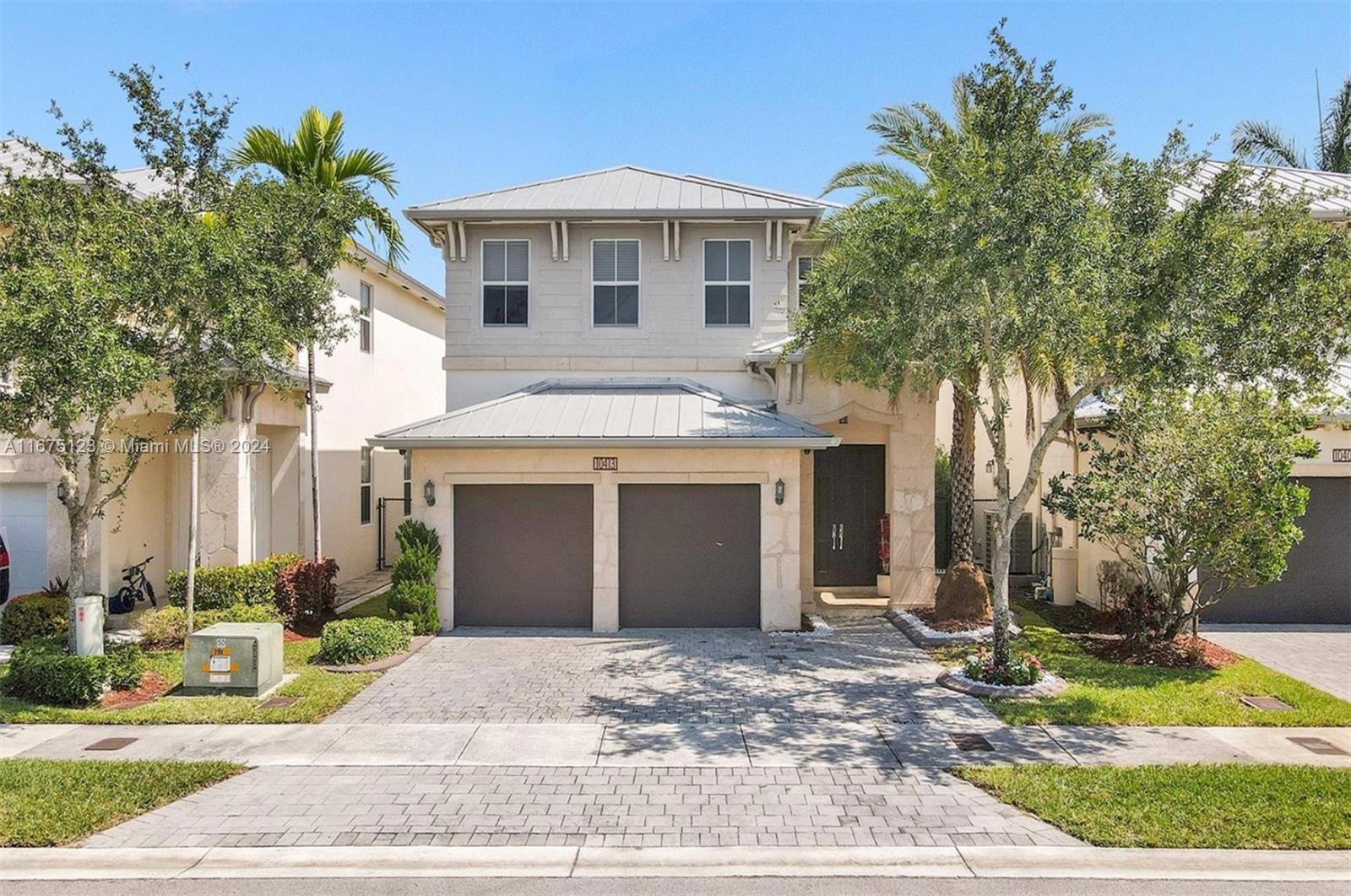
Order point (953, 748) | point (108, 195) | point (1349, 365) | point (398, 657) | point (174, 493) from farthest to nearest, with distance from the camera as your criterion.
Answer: point (174, 493), point (1349, 365), point (398, 657), point (108, 195), point (953, 748)

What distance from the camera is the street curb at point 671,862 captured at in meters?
6.07

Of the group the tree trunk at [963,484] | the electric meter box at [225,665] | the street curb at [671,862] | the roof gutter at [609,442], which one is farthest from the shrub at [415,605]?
the tree trunk at [963,484]

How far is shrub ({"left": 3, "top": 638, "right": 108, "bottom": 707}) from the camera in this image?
9.77 m

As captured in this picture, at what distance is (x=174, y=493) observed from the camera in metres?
16.6

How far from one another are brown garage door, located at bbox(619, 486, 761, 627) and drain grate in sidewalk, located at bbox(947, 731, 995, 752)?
5.71 meters

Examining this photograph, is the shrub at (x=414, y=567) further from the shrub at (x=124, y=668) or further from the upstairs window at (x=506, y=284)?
the upstairs window at (x=506, y=284)

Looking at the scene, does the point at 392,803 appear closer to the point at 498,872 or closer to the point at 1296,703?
the point at 498,872

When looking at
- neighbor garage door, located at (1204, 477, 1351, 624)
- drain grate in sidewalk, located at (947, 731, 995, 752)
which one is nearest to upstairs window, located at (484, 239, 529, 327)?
drain grate in sidewalk, located at (947, 731, 995, 752)

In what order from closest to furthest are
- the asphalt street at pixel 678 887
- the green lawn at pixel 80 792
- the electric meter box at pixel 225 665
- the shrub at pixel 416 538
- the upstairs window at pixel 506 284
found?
the asphalt street at pixel 678 887
the green lawn at pixel 80 792
the electric meter box at pixel 225 665
the shrub at pixel 416 538
the upstairs window at pixel 506 284

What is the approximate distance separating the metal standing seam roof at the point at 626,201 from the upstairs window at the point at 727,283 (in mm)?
850

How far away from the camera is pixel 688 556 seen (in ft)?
47.6

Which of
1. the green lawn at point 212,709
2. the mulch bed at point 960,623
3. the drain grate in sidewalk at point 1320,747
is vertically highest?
the mulch bed at point 960,623

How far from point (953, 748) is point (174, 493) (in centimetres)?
1551

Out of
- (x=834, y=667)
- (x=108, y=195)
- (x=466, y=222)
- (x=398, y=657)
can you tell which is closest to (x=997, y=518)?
(x=834, y=667)
